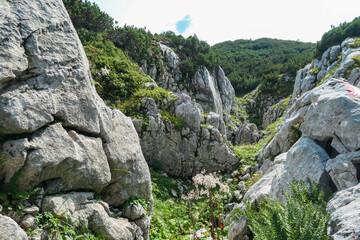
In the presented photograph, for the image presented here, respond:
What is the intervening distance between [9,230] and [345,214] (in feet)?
24.7

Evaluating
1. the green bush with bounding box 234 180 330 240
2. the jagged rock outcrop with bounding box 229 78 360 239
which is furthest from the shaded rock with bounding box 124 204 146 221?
the jagged rock outcrop with bounding box 229 78 360 239

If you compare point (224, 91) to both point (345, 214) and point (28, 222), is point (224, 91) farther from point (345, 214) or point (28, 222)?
point (28, 222)

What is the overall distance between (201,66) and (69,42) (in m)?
38.9

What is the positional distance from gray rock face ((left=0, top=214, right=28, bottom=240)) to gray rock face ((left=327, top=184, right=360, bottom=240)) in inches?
269

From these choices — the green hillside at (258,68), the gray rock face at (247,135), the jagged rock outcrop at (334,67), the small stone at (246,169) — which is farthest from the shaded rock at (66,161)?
the green hillside at (258,68)

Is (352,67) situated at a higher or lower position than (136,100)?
lower

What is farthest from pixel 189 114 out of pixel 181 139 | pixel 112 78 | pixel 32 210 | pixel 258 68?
pixel 258 68

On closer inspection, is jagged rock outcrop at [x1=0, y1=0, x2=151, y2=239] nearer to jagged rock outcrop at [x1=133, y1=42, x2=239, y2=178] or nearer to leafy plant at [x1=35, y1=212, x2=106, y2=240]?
leafy plant at [x1=35, y1=212, x2=106, y2=240]

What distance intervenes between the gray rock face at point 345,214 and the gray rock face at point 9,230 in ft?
22.4

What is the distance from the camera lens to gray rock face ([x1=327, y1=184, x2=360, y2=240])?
399 cm

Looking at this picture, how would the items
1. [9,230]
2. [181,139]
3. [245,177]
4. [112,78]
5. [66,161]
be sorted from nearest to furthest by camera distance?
[9,230]
[66,161]
[245,177]
[181,139]
[112,78]

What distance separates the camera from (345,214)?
4.47 meters

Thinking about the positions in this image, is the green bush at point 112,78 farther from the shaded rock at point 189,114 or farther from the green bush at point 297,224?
the green bush at point 297,224

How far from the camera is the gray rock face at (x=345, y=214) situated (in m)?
3.99
